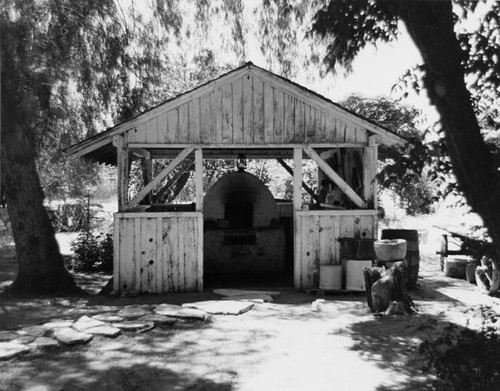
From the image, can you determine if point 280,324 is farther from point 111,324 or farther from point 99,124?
point 99,124

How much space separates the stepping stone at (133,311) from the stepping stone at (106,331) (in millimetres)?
732

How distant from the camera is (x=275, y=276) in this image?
476 inches

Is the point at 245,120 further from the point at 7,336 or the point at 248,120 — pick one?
the point at 7,336

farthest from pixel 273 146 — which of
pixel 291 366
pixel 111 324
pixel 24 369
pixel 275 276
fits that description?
pixel 24 369

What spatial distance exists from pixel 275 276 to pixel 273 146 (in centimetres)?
359

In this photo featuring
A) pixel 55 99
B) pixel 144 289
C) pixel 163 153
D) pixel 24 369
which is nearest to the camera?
pixel 24 369

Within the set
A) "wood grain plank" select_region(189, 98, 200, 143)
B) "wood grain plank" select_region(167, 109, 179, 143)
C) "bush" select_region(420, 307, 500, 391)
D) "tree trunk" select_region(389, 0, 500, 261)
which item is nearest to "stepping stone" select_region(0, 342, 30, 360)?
"bush" select_region(420, 307, 500, 391)

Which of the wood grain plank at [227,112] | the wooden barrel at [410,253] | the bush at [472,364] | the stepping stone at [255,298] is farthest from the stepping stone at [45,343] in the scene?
the wooden barrel at [410,253]

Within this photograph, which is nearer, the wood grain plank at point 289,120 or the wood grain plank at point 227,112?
the wood grain plank at point 227,112

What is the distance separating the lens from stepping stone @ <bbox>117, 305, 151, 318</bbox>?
7.68 meters

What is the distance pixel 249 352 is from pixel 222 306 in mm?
Result: 2405

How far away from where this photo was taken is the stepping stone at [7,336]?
6387 mm

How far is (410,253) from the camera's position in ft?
34.1

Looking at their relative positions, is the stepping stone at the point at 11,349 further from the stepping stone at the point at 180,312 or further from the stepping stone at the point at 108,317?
the stepping stone at the point at 180,312
